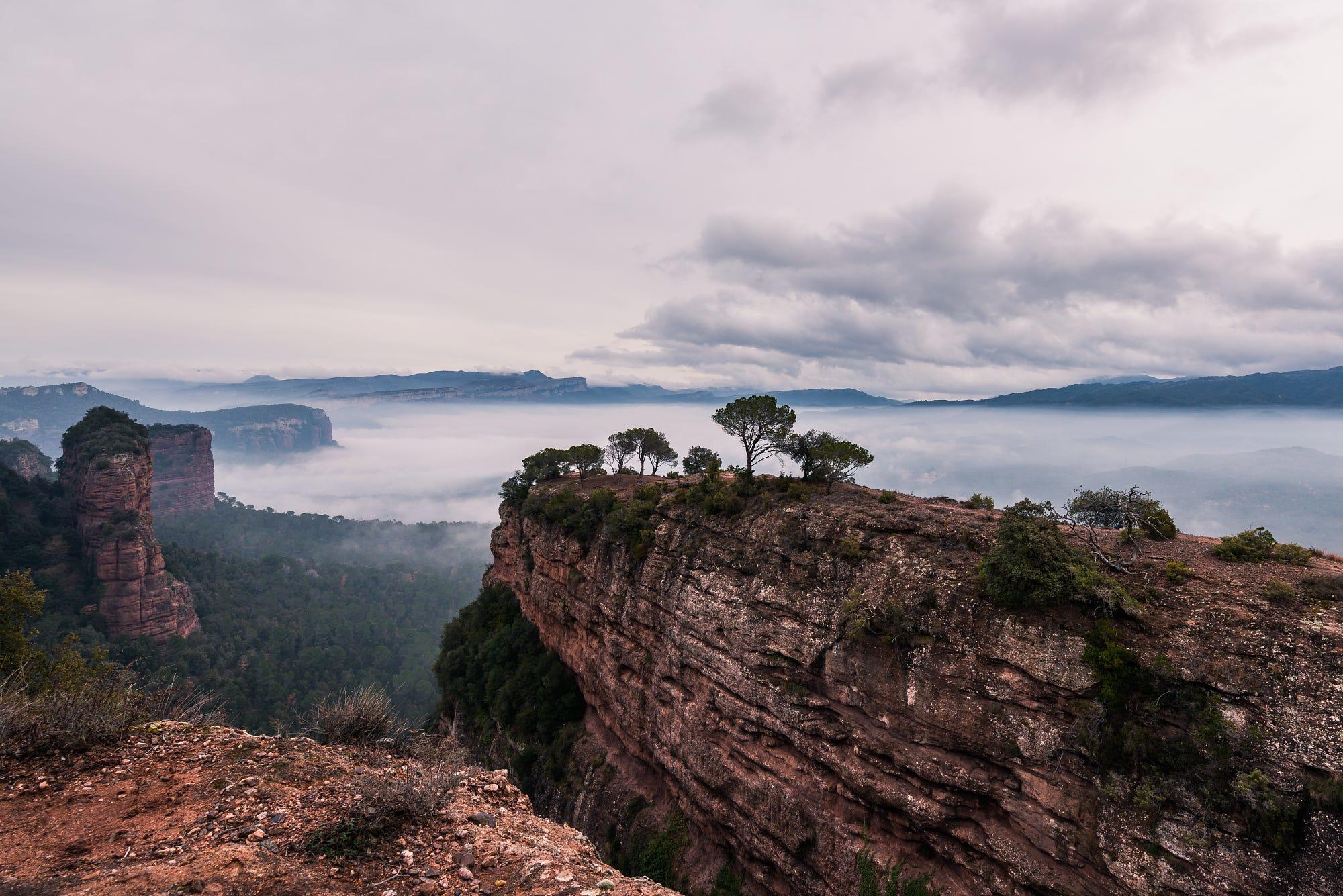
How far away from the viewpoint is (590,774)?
97.5 ft

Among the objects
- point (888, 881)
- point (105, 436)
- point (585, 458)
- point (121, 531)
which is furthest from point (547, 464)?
point (105, 436)

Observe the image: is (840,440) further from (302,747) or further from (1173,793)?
(302,747)

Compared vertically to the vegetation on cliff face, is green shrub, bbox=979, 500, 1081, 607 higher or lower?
higher

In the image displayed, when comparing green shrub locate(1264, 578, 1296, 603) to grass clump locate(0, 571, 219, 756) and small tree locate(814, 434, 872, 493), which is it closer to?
small tree locate(814, 434, 872, 493)

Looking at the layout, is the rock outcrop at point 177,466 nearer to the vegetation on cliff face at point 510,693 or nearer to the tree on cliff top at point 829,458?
the vegetation on cliff face at point 510,693

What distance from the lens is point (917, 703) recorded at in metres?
17.0

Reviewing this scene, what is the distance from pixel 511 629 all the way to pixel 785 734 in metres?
26.0

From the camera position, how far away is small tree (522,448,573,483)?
46656mm

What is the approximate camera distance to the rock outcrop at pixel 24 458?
91806mm

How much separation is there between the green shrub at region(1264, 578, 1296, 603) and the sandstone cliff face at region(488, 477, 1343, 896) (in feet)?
0.74

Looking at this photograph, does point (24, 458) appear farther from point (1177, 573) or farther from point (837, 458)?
point (1177, 573)

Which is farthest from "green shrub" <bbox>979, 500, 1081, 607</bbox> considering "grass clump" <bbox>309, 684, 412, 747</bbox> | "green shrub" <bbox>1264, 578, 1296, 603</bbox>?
"grass clump" <bbox>309, 684, 412, 747</bbox>

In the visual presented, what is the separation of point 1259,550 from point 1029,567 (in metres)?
8.10

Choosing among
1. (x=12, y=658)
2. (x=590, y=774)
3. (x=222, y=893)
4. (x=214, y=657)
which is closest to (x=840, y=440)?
(x=590, y=774)
